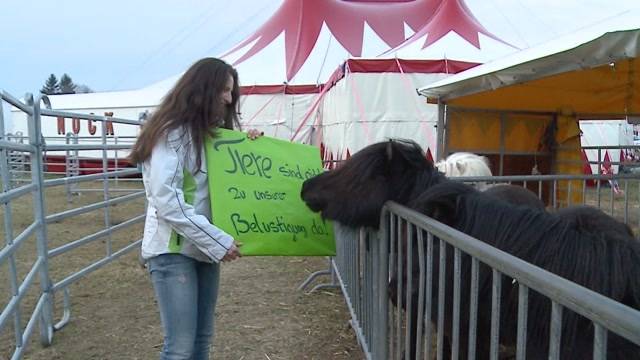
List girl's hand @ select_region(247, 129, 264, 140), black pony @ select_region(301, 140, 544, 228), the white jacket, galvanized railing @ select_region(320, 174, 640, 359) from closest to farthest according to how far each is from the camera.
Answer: galvanized railing @ select_region(320, 174, 640, 359), the white jacket, black pony @ select_region(301, 140, 544, 228), girl's hand @ select_region(247, 129, 264, 140)

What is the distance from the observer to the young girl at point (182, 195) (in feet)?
7.50

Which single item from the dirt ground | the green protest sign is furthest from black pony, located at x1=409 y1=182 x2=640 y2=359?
the dirt ground

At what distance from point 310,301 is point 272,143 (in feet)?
8.61

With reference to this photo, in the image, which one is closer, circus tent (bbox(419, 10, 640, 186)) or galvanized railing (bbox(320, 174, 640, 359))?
galvanized railing (bbox(320, 174, 640, 359))

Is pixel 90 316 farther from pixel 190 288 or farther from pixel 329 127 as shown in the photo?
pixel 329 127

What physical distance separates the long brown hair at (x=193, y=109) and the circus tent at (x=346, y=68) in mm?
6487

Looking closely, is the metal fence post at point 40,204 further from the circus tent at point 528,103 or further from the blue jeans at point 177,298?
the circus tent at point 528,103

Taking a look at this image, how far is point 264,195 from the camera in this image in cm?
273

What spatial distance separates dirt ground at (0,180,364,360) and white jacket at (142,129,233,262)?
5.90 ft

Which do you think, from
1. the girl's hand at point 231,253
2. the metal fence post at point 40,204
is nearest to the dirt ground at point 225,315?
the metal fence post at point 40,204

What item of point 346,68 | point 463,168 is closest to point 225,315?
point 463,168

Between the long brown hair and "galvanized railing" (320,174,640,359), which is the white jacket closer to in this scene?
the long brown hair

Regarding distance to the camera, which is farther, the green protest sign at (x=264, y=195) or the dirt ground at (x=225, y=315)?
the dirt ground at (x=225, y=315)

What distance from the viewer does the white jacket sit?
226cm
